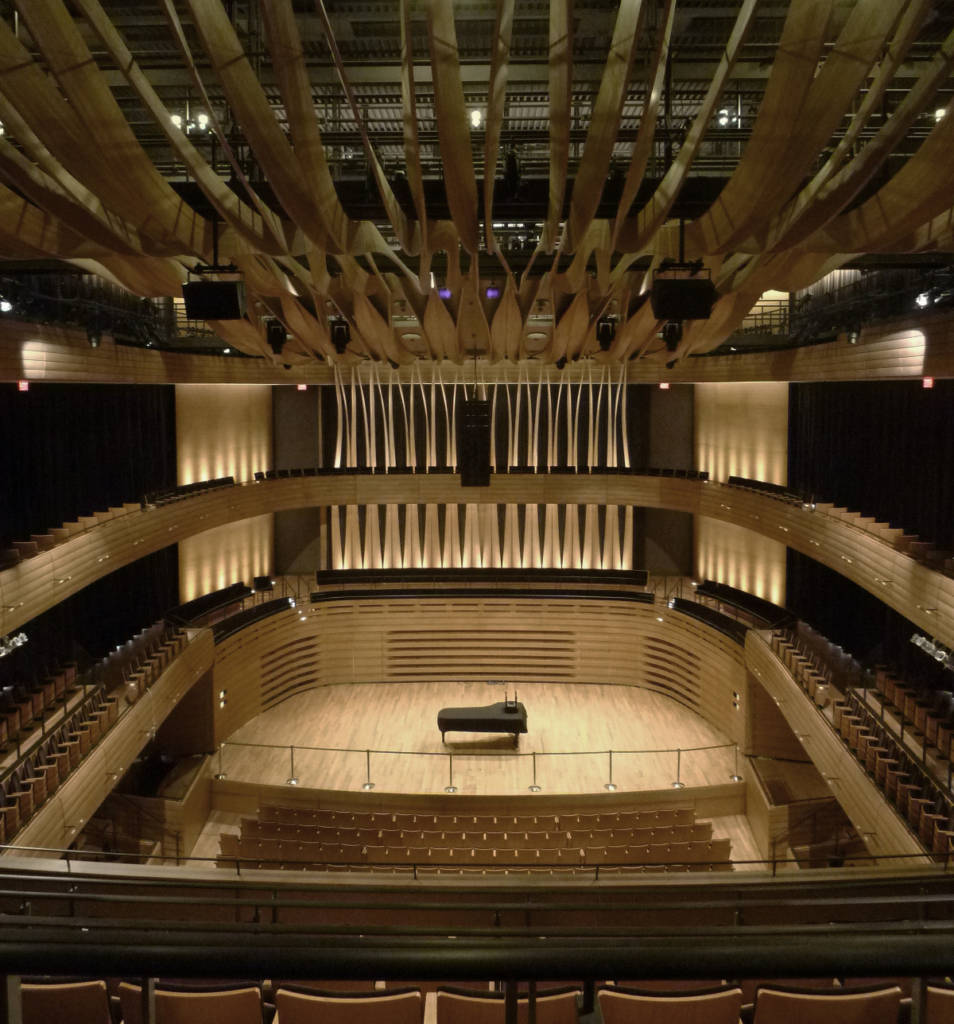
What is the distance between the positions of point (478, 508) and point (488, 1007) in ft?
63.6

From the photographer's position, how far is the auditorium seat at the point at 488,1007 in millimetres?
2383

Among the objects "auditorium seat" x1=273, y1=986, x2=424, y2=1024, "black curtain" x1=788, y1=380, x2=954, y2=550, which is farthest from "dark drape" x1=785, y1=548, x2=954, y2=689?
"auditorium seat" x1=273, y1=986, x2=424, y2=1024

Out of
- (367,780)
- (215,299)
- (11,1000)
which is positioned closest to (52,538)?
(367,780)

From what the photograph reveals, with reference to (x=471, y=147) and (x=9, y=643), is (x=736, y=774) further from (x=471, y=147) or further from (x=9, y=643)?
(x=471, y=147)

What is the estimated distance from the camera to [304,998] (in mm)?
2117

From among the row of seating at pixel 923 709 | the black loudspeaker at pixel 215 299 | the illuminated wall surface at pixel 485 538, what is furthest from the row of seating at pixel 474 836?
the illuminated wall surface at pixel 485 538

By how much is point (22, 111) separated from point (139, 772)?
13891 millimetres

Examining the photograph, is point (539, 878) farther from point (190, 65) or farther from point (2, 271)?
point (2, 271)

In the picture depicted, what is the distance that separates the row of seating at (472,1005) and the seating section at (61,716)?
23.7ft

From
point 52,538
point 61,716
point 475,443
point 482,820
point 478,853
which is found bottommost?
point 482,820

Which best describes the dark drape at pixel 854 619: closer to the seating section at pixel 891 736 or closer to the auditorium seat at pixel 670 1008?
the seating section at pixel 891 736

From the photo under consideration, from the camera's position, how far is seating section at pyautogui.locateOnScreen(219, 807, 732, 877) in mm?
11359

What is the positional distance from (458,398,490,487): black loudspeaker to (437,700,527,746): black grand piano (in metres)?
4.21

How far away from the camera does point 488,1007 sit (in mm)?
2385
